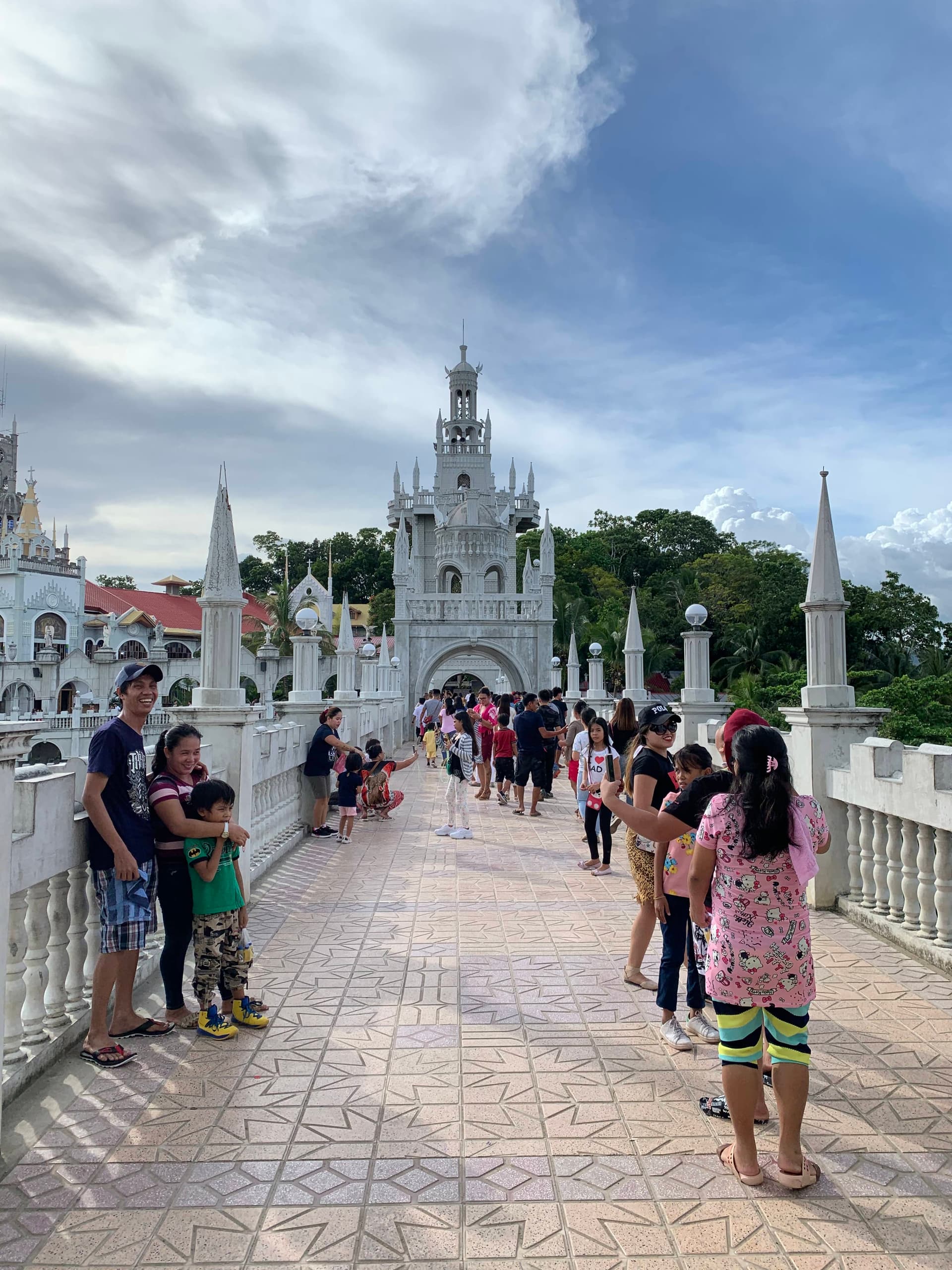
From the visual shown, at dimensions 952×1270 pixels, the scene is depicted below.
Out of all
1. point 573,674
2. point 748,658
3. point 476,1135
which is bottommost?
point 476,1135

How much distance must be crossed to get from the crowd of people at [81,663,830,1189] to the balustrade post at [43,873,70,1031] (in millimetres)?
159

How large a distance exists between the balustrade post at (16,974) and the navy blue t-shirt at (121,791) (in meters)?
0.40

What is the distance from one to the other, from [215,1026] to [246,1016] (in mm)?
172

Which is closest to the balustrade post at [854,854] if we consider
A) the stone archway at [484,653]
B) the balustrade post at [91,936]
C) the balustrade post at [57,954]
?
the balustrade post at [91,936]

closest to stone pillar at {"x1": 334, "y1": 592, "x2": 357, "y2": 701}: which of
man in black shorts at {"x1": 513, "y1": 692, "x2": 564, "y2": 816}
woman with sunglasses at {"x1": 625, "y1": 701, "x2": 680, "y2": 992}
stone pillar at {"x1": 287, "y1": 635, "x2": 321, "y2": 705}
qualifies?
stone pillar at {"x1": 287, "y1": 635, "x2": 321, "y2": 705}

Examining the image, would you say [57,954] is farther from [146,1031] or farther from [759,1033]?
[759,1033]

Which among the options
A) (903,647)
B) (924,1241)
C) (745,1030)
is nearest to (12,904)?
(745,1030)

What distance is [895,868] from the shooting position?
6.03 meters

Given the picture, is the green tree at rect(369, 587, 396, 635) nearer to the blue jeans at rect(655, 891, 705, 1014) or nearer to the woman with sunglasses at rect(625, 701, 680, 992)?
the woman with sunglasses at rect(625, 701, 680, 992)

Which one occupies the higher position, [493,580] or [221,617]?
[493,580]

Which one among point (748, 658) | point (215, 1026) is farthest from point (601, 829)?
point (748, 658)

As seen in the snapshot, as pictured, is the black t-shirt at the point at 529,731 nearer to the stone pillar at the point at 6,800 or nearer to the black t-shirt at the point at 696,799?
the black t-shirt at the point at 696,799

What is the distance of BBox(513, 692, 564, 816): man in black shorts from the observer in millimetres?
12031

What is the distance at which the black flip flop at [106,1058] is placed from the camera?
4043mm
